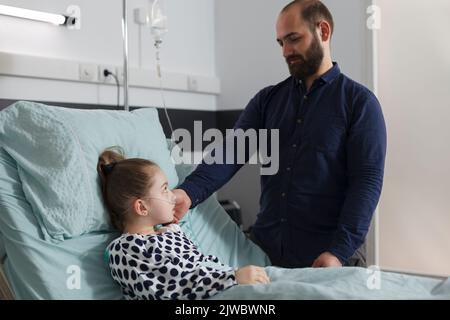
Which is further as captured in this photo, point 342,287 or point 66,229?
point 66,229

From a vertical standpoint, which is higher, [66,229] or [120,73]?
[120,73]

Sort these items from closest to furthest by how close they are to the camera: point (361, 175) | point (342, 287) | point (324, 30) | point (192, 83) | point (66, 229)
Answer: point (342, 287) → point (66, 229) → point (361, 175) → point (324, 30) → point (192, 83)

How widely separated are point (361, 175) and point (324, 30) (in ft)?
1.80

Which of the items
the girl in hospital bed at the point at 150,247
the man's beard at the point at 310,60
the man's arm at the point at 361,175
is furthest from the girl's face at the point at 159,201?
the man's beard at the point at 310,60

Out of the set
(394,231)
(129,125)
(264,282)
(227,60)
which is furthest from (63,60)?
(394,231)

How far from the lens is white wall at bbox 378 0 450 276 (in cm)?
238

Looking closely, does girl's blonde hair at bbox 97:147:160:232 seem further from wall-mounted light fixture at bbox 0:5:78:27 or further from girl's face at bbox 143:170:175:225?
wall-mounted light fixture at bbox 0:5:78:27

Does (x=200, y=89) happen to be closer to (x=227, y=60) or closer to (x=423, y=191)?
(x=227, y=60)

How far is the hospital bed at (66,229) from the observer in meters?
1.23

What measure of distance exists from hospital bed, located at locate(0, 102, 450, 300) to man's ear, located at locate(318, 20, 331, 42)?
2.59 ft

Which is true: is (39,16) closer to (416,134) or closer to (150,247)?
(150,247)

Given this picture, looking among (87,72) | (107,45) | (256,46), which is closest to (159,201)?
(87,72)

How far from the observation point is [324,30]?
6.11 ft
